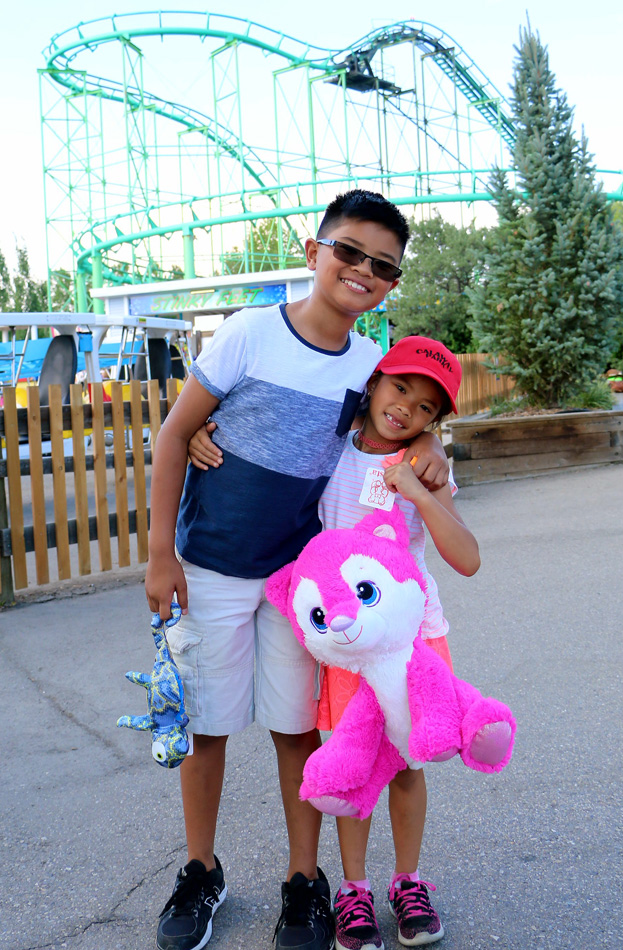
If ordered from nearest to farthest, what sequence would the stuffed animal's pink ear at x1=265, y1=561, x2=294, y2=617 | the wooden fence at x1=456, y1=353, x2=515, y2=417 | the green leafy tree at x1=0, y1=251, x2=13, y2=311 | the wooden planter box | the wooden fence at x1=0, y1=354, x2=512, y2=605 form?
the stuffed animal's pink ear at x1=265, y1=561, x2=294, y2=617
the wooden fence at x1=0, y1=354, x2=512, y2=605
the wooden planter box
the wooden fence at x1=456, y1=353, x2=515, y2=417
the green leafy tree at x1=0, y1=251, x2=13, y2=311

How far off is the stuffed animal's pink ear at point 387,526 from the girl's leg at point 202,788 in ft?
2.32

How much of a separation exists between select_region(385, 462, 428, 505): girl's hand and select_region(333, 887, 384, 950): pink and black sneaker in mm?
994

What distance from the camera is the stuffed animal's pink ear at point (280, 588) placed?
77.0 inches

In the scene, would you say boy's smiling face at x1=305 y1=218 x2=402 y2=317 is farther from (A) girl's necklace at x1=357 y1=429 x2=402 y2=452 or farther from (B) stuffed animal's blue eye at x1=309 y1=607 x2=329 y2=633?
(B) stuffed animal's blue eye at x1=309 y1=607 x2=329 y2=633

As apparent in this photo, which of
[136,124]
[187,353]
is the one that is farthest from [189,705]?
[136,124]

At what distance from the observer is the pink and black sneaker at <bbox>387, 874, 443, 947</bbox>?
76.6 inches

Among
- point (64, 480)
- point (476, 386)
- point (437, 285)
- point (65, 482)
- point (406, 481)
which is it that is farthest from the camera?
point (437, 285)

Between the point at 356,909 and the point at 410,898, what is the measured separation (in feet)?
0.46

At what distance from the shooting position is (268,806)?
2.68 m

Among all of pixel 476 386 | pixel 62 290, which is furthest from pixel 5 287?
pixel 476 386

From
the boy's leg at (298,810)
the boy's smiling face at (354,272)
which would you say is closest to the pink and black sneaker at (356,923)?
the boy's leg at (298,810)

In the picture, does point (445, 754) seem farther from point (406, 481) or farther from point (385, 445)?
point (385, 445)

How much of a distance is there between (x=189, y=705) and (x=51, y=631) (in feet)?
8.79

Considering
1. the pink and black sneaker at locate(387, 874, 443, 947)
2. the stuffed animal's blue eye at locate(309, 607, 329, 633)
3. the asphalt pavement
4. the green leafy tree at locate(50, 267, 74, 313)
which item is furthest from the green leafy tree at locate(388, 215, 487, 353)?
the stuffed animal's blue eye at locate(309, 607, 329, 633)
